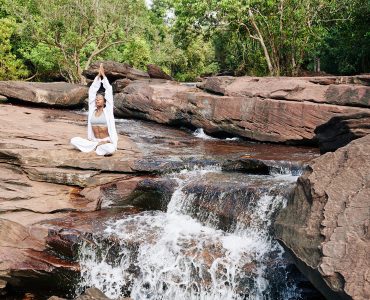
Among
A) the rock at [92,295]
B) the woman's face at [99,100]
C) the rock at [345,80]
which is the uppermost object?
the rock at [345,80]

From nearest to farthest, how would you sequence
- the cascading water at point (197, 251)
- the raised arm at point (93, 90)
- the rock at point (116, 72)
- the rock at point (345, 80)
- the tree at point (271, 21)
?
the cascading water at point (197, 251)
the raised arm at point (93, 90)
the rock at point (345, 80)
the tree at point (271, 21)
the rock at point (116, 72)

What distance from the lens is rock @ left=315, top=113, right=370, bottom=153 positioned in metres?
7.86

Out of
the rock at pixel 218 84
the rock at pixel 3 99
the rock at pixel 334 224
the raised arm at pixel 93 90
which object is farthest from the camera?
the rock at pixel 3 99

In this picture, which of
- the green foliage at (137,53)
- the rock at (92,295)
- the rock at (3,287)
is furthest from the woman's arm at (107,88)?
the green foliage at (137,53)

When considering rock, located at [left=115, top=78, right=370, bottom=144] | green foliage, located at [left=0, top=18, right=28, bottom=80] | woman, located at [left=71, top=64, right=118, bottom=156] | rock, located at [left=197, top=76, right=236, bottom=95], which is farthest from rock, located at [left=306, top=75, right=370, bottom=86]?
green foliage, located at [left=0, top=18, right=28, bottom=80]

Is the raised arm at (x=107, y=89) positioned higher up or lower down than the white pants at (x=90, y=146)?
higher up

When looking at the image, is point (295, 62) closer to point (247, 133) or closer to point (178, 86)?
point (178, 86)

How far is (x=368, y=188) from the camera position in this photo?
4.72 metres

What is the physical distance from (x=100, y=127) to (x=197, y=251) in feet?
12.7

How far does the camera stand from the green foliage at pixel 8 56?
23844mm

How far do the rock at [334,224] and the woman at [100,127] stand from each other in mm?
4641

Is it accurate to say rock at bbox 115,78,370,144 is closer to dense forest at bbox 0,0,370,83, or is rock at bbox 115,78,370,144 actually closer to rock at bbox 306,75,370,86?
rock at bbox 306,75,370,86

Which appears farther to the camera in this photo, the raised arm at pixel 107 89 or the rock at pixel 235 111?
the rock at pixel 235 111

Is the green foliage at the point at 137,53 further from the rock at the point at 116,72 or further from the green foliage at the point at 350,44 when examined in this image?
the green foliage at the point at 350,44
